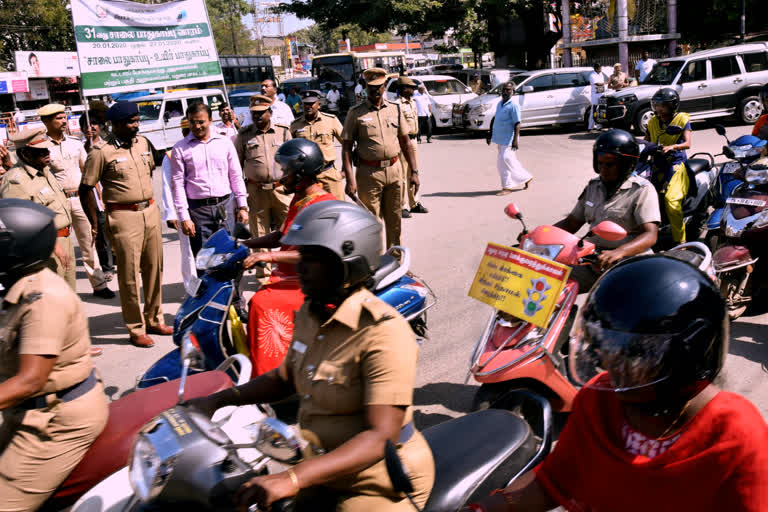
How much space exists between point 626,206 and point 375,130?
338 cm

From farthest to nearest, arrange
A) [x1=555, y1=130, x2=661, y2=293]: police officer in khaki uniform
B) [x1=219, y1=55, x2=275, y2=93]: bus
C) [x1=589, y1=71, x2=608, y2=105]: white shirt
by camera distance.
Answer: [x1=219, y1=55, x2=275, y2=93]: bus < [x1=589, y1=71, x2=608, y2=105]: white shirt < [x1=555, y1=130, x2=661, y2=293]: police officer in khaki uniform

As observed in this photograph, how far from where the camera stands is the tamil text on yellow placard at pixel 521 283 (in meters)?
3.63

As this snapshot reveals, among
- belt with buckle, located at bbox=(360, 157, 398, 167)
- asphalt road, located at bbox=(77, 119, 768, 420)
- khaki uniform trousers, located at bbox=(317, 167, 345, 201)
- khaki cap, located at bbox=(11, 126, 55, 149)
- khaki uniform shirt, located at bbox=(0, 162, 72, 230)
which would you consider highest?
khaki cap, located at bbox=(11, 126, 55, 149)

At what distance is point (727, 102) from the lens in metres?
17.4

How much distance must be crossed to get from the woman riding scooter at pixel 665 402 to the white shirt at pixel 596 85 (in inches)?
715

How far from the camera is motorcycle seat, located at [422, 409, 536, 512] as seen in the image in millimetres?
2256

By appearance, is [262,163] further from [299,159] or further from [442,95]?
[442,95]

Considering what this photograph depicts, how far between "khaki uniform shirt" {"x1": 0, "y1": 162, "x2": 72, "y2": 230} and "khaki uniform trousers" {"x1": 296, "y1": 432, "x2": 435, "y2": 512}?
4134 millimetres

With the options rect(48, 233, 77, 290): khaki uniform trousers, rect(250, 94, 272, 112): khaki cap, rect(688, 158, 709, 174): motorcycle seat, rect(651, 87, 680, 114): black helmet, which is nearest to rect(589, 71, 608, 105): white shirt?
rect(651, 87, 680, 114): black helmet

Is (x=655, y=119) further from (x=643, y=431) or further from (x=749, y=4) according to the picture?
(x=749, y=4)

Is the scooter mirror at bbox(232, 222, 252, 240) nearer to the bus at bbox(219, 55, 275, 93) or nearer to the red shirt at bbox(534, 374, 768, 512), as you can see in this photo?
the red shirt at bbox(534, 374, 768, 512)

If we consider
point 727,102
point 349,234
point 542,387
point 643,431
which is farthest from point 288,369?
point 727,102

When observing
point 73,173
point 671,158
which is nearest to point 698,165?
point 671,158

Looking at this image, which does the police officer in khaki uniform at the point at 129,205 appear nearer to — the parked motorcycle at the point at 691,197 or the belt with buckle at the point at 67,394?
the belt with buckle at the point at 67,394
